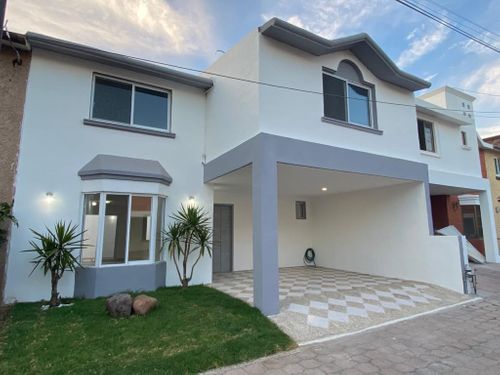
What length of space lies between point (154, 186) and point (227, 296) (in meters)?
3.40

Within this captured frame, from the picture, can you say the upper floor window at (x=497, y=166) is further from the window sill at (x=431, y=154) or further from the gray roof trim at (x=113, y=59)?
the gray roof trim at (x=113, y=59)

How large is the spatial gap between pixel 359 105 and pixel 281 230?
592cm

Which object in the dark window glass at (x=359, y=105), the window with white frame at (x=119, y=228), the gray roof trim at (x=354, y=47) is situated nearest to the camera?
the gray roof trim at (x=354, y=47)

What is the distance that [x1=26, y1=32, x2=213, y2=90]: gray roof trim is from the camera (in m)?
6.91

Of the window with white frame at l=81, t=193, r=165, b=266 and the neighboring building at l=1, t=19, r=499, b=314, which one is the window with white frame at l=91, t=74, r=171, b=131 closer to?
the neighboring building at l=1, t=19, r=499, b=314

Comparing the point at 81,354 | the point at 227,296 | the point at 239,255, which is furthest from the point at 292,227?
the point at 81,354

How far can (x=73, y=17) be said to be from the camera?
749cm

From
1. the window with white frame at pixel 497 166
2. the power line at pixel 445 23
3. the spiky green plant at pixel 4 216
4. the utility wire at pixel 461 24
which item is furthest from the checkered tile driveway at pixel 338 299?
the window with white frame at pixel 497 166

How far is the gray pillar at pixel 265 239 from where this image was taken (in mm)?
5508

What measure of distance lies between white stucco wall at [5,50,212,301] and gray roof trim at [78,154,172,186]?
18cm

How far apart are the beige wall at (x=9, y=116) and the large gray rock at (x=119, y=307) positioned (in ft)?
9.60

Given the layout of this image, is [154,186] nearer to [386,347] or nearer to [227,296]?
[227,296]

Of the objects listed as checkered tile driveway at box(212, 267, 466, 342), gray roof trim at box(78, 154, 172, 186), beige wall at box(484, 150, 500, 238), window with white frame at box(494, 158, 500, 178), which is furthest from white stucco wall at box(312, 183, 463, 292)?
window with white frame at box(494, 158, 500, 178)

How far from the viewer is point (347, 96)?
26.3ft
